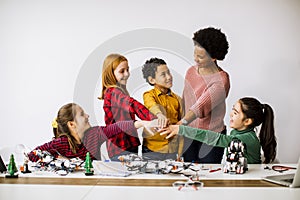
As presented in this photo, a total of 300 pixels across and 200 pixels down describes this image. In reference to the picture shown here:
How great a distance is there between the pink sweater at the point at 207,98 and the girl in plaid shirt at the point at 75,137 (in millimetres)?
721

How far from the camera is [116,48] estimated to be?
10.6ft

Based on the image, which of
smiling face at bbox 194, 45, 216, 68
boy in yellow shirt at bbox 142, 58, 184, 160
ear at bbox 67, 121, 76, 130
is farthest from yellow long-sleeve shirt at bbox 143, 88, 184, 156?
ear at bbox 67, 121, 76, 130

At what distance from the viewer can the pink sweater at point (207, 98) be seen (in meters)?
2.90

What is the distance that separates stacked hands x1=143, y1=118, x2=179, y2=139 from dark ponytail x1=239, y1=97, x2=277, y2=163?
543 mm

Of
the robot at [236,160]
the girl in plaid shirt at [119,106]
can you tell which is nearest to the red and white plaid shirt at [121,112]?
the girl in plaid shirt at [119,106]

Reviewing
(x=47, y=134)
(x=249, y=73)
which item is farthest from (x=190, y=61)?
(x=47, y=134)

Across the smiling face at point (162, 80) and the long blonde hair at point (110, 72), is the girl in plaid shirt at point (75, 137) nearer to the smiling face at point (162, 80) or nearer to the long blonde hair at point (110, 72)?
the long blonde hair at point (110, 72)

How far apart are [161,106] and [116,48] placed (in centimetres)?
72

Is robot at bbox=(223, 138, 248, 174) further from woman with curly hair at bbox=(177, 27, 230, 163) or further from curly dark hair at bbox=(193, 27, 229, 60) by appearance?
curly dark hair at bbox=(193, 27, 229, 60)

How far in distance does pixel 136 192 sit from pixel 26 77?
85.1 inches

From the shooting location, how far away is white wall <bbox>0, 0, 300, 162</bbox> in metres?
3.26

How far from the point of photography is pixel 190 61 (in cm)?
316

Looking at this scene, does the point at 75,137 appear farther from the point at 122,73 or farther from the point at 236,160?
the point at 236,160

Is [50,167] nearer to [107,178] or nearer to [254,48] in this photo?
[107,178]
